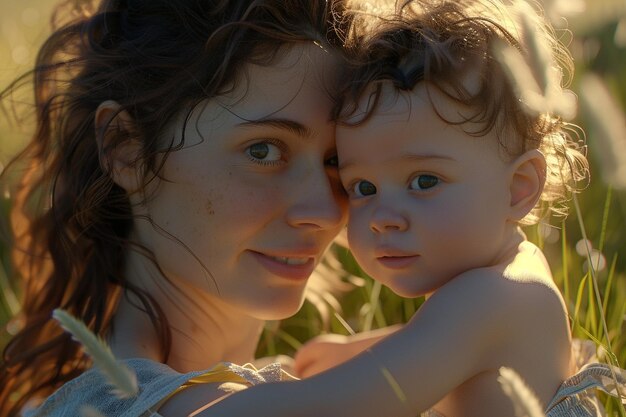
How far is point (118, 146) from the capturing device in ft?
8.63

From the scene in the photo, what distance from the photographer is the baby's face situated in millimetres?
2236

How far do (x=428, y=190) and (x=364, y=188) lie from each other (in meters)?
0.19

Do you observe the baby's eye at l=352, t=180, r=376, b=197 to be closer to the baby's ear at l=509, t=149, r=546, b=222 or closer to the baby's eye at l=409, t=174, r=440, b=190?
the baby's eye at l=409, t=174, r=440, b=190

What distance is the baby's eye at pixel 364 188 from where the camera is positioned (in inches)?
93.5

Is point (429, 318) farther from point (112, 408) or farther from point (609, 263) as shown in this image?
point (609, 263)

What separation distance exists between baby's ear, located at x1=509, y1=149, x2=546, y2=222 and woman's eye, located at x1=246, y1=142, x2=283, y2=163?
59cm

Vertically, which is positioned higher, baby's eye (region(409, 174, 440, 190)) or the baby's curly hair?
the baby's curly hair

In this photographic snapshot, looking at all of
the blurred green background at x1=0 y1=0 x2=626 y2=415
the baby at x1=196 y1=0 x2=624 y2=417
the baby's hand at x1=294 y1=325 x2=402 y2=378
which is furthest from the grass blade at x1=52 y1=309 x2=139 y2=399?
the baby's hand at x1=294 y1=325 x2=402 y2=378

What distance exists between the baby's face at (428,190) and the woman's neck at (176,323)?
630 mm

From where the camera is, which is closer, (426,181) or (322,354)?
(426,181)

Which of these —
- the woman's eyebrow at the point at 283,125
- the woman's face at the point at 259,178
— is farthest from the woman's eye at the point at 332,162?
the woman's eyebrow at the point at 283,125

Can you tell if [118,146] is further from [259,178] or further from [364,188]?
[364,188]

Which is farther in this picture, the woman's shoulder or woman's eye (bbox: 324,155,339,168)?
woman's eye (bbox: 324,155,339,168)

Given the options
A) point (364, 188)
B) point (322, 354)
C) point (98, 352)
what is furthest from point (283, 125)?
point (98, 352)
